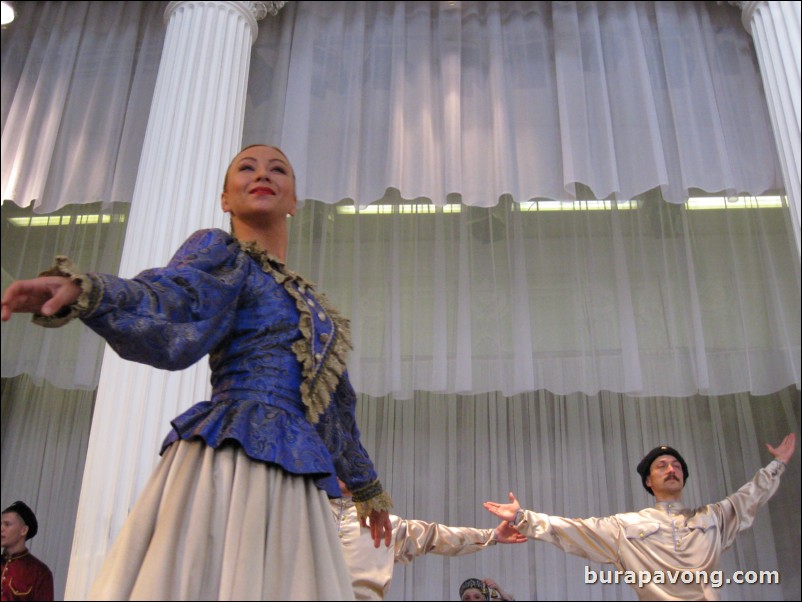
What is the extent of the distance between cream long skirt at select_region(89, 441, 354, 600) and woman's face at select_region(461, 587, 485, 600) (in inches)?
120

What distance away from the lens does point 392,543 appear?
156 inches

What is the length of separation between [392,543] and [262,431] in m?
2.58

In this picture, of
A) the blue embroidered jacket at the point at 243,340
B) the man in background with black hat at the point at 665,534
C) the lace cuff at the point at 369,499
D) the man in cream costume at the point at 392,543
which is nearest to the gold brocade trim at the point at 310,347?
the blue embroidered jacket at the point at 243,340

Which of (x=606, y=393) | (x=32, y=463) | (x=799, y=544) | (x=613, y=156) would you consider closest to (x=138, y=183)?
(x=613, y=156)

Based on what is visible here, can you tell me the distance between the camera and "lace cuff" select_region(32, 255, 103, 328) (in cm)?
135

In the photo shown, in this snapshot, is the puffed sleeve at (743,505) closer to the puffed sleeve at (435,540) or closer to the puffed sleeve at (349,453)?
the puffed sleeve at (435,540)

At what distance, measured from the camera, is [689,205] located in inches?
180

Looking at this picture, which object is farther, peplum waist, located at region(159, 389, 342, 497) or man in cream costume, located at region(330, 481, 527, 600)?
man in cream costume, located at region(330, 481, 527, 600)

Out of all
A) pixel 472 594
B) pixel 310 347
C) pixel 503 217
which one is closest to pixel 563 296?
pixel 503 217

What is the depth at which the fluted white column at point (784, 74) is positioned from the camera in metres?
3.61

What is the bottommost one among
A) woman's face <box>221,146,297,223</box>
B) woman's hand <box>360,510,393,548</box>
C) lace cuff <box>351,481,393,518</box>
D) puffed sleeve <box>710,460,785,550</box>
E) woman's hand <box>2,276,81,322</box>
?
woman's hand <box>360,510,393,548</box>

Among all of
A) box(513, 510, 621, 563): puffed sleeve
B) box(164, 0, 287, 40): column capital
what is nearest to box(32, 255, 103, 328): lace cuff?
box(513, 510, 621, 563): puffed sleeve

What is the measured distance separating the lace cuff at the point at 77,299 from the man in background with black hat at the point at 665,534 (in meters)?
2.83

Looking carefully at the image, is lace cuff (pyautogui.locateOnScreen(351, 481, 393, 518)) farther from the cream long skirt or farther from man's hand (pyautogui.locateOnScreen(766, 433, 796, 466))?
man's hand (pyautogui.locateOnScreen(766, 433, 796, 466))
